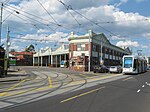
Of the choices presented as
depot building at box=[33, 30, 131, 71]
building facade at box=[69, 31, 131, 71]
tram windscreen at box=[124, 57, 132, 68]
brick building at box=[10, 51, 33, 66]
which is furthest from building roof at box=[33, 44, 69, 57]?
tram windscreen at box=[124, 57, 132, 68]

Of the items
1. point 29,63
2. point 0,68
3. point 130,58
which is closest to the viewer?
point 0,68

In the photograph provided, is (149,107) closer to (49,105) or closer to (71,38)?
(49,105)

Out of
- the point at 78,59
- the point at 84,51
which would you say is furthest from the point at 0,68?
the point at 84,51

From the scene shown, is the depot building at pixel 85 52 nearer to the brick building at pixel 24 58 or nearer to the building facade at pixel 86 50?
the building facade at pixel 86 50

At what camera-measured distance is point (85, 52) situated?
2781 inches

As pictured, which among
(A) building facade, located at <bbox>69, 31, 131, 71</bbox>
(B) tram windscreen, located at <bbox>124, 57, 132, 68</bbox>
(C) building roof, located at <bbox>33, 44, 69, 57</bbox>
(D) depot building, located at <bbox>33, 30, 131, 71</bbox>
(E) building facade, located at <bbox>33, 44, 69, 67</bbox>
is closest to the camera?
(B) tram windscreen, located at <bbox>124, 57, 132, 68</bbox>

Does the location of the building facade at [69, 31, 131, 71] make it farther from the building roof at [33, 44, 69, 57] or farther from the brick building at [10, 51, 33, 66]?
the brick building at [10, 51, 33, 66]

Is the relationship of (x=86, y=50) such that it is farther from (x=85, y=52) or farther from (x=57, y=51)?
(x=57, y=51)

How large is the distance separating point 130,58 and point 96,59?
27.1m

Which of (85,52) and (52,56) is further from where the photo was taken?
(52,56)

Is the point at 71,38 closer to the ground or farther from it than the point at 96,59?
farther from it

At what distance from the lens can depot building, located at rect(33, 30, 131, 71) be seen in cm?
6469

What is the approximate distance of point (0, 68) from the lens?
31281mm

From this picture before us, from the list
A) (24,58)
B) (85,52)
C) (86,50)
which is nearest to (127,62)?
(85,52)
